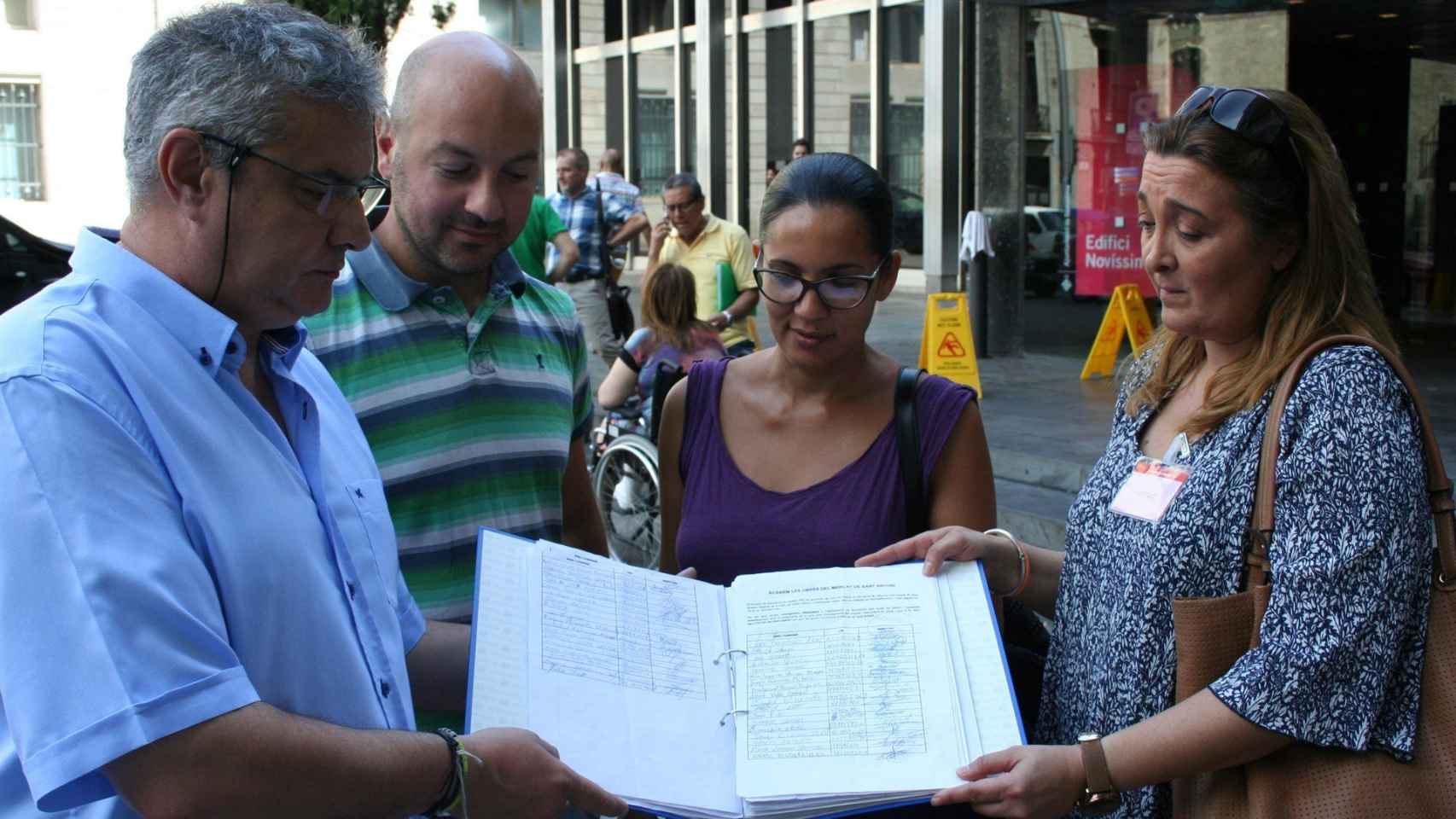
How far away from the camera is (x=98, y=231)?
1.60 meters

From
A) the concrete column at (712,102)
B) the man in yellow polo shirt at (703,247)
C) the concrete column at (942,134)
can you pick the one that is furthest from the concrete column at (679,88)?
the man in yellow polo shirt at (703,247)

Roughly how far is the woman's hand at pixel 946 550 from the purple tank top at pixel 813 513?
3.8 inches

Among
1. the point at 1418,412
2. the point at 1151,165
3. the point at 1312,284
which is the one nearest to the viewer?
the point at 1418,412

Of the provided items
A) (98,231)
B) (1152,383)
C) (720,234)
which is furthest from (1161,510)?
(720,234)

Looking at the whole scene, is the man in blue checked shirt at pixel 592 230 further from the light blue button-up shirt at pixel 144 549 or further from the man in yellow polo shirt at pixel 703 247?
the light blue button-up shirt at pixel 144 549

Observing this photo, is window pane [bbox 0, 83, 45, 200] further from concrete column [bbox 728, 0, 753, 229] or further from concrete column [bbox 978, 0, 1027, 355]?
concrete column [bbox 978, 0, 1027, 355]

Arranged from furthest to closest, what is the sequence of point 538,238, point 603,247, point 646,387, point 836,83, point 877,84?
point 836,83 < point 877,84 < point 603,247 < point 538,238 < point 646,387

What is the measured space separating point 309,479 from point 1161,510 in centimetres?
121

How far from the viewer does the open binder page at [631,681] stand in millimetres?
1831

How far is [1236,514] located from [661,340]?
5.50 metres

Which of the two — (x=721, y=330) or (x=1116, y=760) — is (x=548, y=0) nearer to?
(x=721, y=330)

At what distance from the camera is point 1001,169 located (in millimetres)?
13438

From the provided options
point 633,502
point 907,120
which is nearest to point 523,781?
point 633,502
